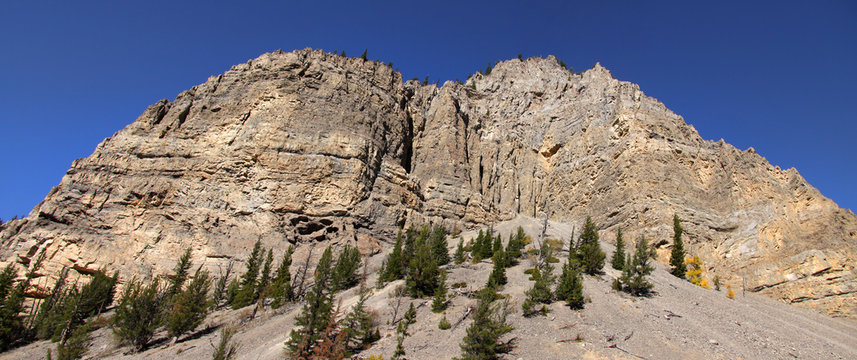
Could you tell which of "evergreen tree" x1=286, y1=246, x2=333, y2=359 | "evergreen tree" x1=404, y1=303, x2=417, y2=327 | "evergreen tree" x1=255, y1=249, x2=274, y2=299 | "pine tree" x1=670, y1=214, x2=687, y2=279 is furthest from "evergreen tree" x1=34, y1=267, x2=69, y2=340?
"pine tree" x1=670, y1=214, x2=687, y2=279

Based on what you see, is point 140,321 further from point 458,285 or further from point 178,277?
point 458,285

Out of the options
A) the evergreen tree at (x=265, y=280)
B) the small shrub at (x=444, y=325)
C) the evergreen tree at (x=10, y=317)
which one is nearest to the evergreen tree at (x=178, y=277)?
the evergreen tree at (x=265, y=280)

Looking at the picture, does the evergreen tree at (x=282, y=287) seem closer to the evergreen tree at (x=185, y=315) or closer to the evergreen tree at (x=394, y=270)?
the evergreen tree at (x=185, y=315)

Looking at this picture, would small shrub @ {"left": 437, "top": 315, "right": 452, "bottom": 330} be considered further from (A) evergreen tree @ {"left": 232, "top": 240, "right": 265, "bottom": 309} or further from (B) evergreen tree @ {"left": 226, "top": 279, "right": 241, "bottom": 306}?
(B) evergreen tree @ {"left": 226, "top": 279, "right": 241, "bottom": 306}

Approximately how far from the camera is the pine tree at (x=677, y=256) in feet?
135

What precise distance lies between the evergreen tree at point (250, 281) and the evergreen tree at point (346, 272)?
6.99 m

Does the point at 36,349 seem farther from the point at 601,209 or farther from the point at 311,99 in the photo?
the point at 601,209

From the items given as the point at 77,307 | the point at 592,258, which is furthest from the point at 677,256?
the point at 77,307

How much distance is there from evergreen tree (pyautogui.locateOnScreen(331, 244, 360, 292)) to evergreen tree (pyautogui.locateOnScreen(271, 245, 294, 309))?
12.7 feet

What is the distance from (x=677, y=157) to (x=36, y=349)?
64751 mm

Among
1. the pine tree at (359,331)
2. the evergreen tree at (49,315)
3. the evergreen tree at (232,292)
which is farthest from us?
the evergreen tree at (232,292)

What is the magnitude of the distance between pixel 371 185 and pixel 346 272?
677 inches

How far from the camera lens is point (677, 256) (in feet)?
139

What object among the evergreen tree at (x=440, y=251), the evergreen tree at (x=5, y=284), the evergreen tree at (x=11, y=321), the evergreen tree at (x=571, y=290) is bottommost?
the evergreen tree at (x=11, y=321)
